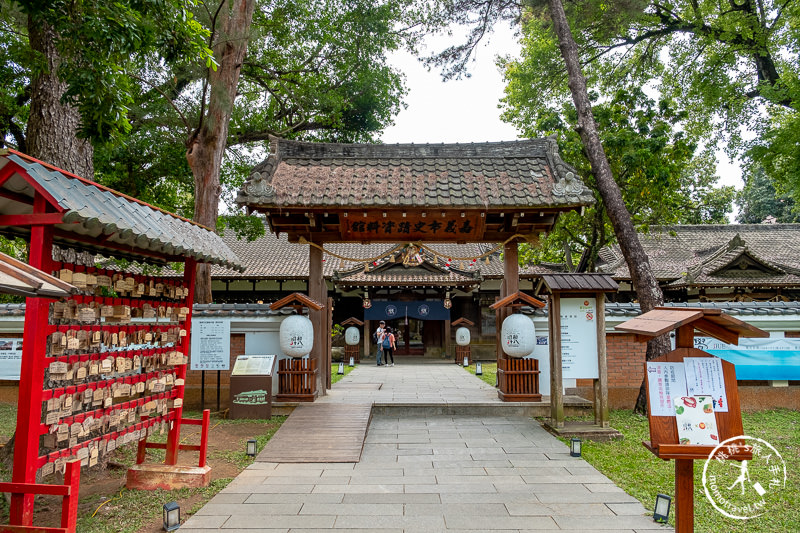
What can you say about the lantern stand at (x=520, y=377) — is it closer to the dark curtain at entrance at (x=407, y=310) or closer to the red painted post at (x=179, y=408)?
the red painted post at (x=179, y=408)

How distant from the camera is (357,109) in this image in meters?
16.1

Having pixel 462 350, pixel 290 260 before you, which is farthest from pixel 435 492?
pixel 290 260

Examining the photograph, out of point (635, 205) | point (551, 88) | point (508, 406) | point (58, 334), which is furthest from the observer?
point (635, 205)

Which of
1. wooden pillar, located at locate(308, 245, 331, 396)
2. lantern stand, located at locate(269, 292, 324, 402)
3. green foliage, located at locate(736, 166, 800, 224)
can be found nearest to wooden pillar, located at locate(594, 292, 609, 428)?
lantern stand, located at locate(269, 292, 324, 402)

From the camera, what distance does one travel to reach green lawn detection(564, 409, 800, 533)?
4426mm

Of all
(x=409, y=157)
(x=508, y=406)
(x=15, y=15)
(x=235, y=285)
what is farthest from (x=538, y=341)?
(x=235, y=285)

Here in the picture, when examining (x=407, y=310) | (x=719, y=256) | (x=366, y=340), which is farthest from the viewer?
(x=366, y=340)

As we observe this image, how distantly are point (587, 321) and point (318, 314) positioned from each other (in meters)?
5.24

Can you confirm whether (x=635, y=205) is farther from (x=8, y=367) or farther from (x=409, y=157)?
(x=8, y=367)

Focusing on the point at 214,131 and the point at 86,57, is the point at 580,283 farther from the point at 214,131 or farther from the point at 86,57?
the point at 214,131

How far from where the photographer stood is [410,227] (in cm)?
991

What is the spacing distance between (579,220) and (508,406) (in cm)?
872

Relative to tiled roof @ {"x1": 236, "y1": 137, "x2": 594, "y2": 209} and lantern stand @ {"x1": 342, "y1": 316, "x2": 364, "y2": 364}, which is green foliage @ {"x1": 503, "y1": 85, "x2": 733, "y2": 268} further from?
lantern stand @ {"x1": 342, "y1": 316, "x2": 364, "y2": 364}

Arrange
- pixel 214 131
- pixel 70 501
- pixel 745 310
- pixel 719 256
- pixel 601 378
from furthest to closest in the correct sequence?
1. pixel 719 256
2. pixel 214 131
3. pixel 745 310
4. pixel 601 378
5. pixel 70 501
